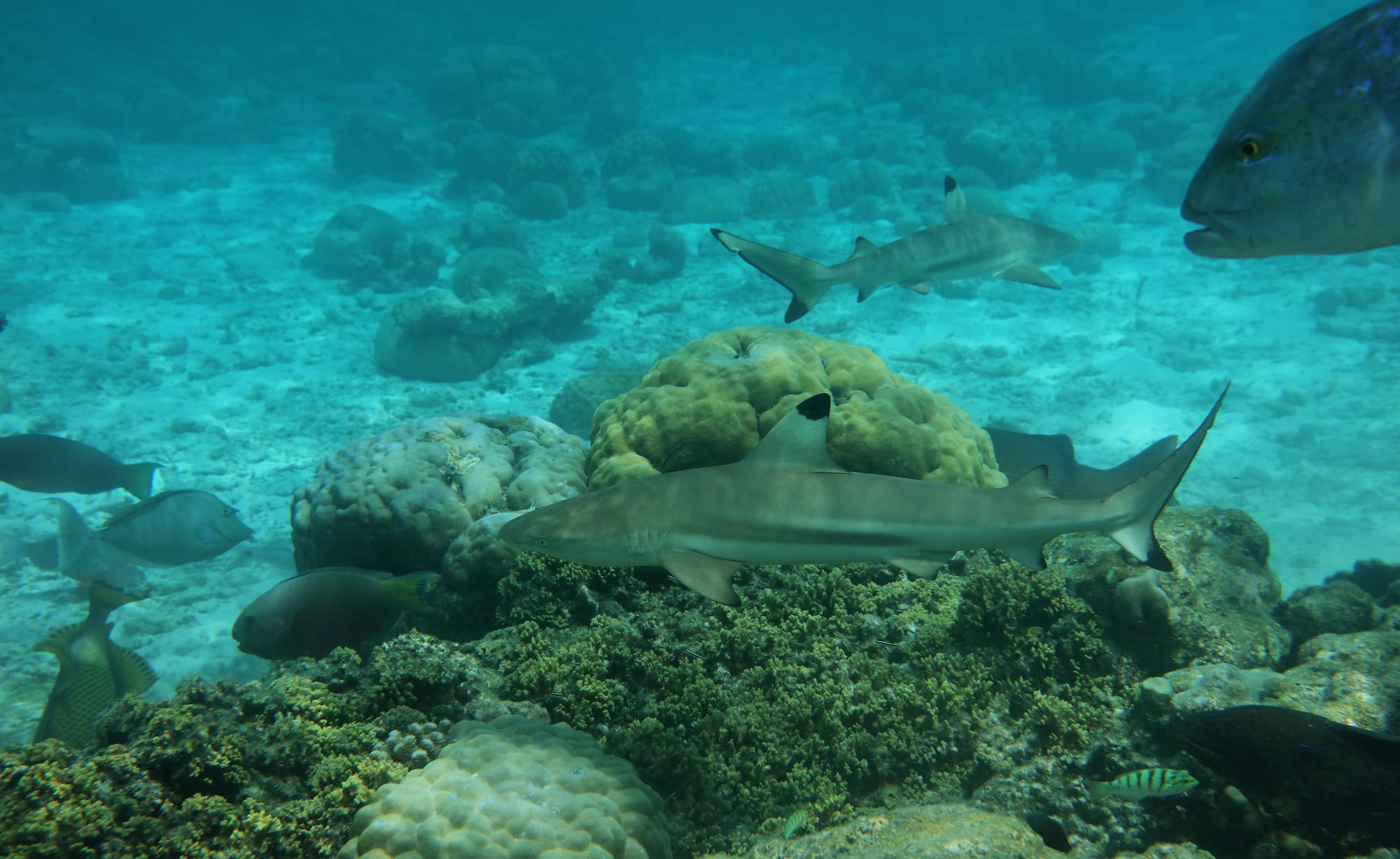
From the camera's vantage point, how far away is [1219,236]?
204 cm

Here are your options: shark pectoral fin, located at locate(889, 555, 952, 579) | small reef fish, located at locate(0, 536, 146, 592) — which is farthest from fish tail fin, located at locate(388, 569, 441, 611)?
small reef fish, located at locate(0, 536, 146, 592)

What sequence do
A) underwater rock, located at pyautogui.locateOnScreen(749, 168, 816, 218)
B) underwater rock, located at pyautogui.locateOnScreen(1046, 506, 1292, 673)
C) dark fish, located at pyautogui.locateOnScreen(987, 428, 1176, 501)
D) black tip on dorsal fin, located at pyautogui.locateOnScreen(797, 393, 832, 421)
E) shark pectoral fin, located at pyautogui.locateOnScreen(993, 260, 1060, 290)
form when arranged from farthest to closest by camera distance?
underwater rock, located at pyautogui.locateOnScreen(749, 168, 816, 218) → shark pectoral fin, located at pyautogui.locateOnScreen(993, 260, 1060, 290) → dark fish, located at pyautogui.locateOnScreen(987, 428, 1176, 501) → underwater rock, located at pyautogui.locateOnScreen(1046, 506, 1292, 673) → black tip on dorsal fin, located at pyautogui.locateOnScreen(797, 393, 832, 421)

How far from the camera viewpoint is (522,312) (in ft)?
55.4

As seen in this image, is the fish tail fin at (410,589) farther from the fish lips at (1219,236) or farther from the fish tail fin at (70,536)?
the fish tail fin at (70,536)

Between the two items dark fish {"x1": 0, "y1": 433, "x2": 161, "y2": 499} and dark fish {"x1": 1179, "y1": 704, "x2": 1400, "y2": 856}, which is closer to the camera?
dark fish {"x1": 1179, "y1": 704, "x2": 1400, "y2": 856}

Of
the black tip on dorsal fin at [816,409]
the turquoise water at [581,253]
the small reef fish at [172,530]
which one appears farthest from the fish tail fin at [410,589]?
the turquoise water at [581,253]

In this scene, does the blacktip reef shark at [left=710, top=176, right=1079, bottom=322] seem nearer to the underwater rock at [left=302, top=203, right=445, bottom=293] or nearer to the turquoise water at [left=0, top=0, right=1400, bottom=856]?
the turquoise water at [left=0, top=0, right=1400, bottom=856]

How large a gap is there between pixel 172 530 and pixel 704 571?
7.85 meters

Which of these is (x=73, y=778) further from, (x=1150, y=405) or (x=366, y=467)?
(x=1150, y=405)

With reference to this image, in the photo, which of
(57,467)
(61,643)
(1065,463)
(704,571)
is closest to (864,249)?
(1065,463)

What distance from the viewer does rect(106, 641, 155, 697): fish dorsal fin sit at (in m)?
5.90

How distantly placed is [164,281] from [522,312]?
1386 centimetres

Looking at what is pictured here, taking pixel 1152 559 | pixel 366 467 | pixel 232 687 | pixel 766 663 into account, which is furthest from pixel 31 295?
pixel 1152 559

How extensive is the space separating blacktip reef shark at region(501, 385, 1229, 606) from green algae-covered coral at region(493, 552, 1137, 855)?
93cm
